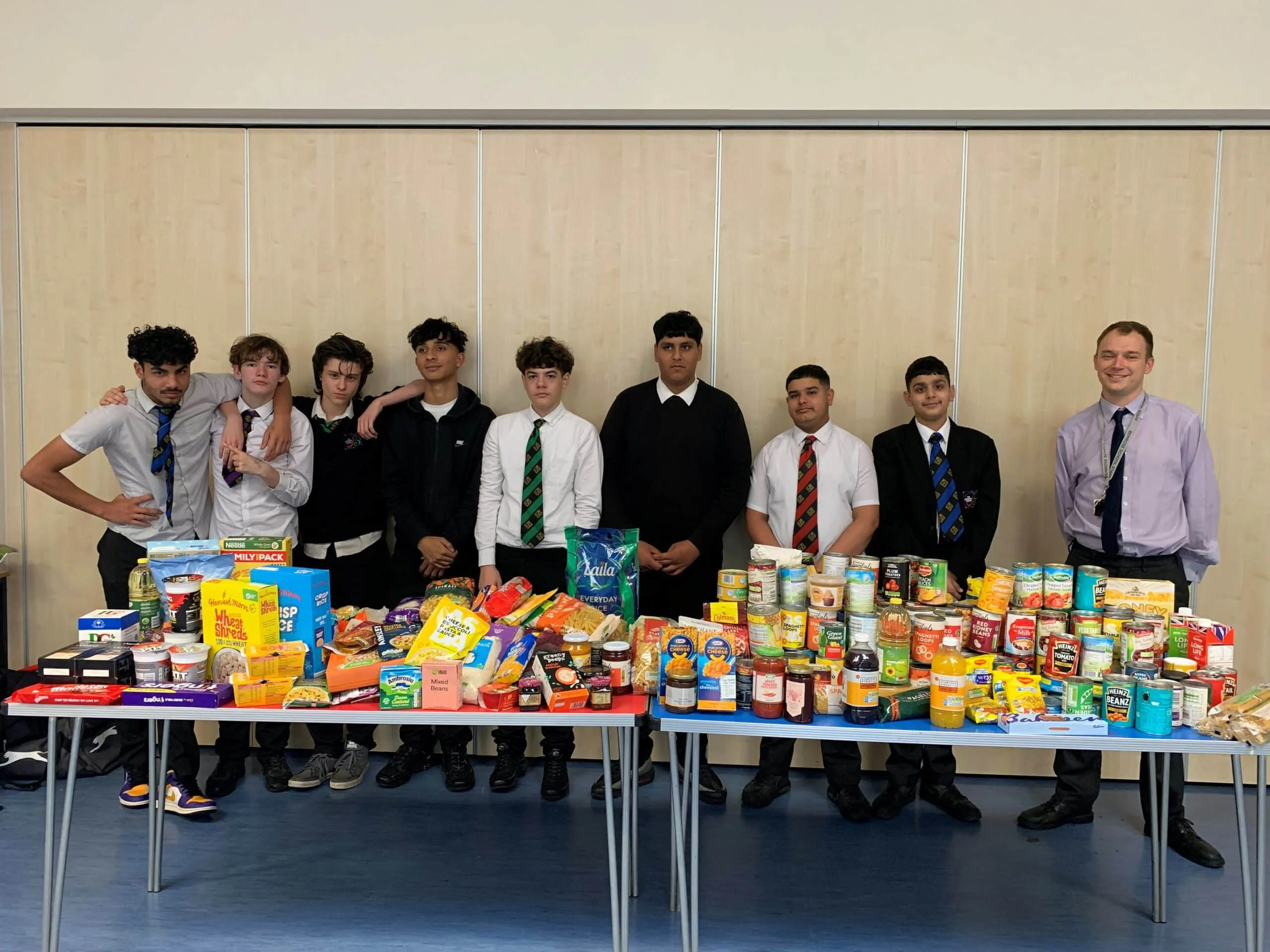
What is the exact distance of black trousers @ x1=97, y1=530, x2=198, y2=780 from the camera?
3623 mm

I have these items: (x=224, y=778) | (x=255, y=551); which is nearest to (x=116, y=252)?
(x=255, y=551)

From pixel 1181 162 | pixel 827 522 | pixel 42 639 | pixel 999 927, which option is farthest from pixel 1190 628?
pixel 42 639

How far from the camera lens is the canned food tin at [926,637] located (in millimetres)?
2535

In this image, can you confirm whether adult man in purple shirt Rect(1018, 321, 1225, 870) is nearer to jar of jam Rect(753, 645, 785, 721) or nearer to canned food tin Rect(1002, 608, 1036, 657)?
canned food tin Rect(1002, 608, 1036, 657)

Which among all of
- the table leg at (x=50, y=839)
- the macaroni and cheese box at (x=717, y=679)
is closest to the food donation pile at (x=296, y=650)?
the table leg at (x=50, y=839)

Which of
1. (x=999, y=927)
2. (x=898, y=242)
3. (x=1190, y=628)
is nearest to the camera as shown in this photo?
(x=1190, y=628)

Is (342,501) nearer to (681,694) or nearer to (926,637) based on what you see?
(681,694)

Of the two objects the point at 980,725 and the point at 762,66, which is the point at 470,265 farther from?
the point at 980,725

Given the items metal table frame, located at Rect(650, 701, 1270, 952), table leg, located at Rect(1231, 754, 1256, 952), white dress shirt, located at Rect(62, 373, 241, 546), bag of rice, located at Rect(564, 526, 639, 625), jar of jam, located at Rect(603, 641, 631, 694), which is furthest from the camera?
white dress shirt, located at Rect(62, 373, 241, 546)

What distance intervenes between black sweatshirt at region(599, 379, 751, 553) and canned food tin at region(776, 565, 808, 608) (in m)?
1.23

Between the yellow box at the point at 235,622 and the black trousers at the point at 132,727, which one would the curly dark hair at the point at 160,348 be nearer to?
the black trousers at the point at 132,727

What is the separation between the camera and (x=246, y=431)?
3.83 m

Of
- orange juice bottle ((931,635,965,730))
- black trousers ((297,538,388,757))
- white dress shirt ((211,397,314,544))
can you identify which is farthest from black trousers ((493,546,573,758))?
orange juice bottle ((931,635,965,730))

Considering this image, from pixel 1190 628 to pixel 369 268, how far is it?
374cm
